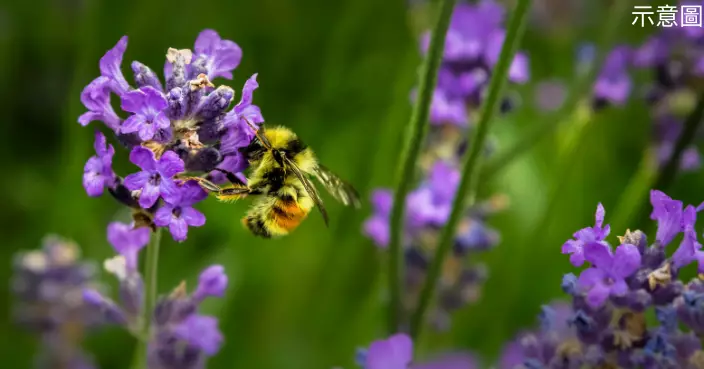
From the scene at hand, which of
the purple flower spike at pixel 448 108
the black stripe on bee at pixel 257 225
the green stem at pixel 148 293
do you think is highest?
the purple flower spike at pixel 448 108

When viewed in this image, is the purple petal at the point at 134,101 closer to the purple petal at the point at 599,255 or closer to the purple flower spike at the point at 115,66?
the purple flower spike at the point at 115,66

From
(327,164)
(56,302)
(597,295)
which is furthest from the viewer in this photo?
(327,164)

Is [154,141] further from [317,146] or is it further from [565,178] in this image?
[317,146]

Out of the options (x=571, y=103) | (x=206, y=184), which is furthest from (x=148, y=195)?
(x=571, y=103)

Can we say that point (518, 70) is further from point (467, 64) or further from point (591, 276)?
point (591, 276)

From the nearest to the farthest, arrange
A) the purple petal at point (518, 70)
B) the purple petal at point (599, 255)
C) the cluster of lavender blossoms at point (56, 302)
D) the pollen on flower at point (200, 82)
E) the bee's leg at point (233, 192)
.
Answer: the purple petal at point (599, 255)
the pollen on flower at point (200, 82)
the bee's leg at point (233, 192)
the purple petal at point (518, 70)
the cluster of lavender blossoms at point (56, 302)

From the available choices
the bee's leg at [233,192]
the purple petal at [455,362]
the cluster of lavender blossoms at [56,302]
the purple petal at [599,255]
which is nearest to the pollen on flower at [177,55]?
the bee's leg at [233,192]
